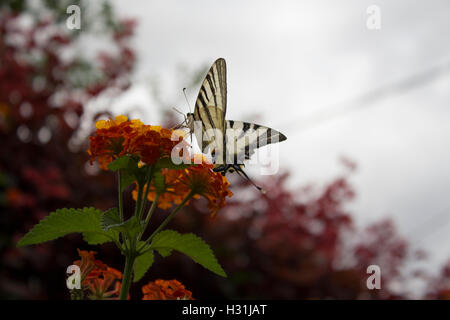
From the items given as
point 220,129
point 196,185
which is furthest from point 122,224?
point 220,129

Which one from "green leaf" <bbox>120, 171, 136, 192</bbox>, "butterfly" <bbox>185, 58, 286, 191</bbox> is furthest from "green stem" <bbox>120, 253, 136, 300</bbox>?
"butterfly" <bbox>185, 58, 286, 191</bbox>

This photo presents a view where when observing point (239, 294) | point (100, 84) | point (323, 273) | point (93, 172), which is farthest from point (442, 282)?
point (100, 84)

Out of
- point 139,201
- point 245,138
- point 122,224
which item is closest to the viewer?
point 122,224

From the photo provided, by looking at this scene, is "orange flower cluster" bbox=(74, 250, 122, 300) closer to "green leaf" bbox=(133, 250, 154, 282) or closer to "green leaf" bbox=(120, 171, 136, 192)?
"green leaf" bbox=(133, 250, 154, 282)

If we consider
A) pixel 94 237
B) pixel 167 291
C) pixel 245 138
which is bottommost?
pixel 167 291

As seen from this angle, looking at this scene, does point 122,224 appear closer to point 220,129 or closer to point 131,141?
point 131,141

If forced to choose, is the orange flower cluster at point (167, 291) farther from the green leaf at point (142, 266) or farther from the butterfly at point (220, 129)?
the butterfly at point (220, 129)

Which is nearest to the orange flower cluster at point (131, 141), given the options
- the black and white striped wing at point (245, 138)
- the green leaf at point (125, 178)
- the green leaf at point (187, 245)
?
the green leaf at point (125, 178)

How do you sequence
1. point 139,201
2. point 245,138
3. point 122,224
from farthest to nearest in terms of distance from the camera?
1. point 245,138
2. point 139,201
3. point 122,224
